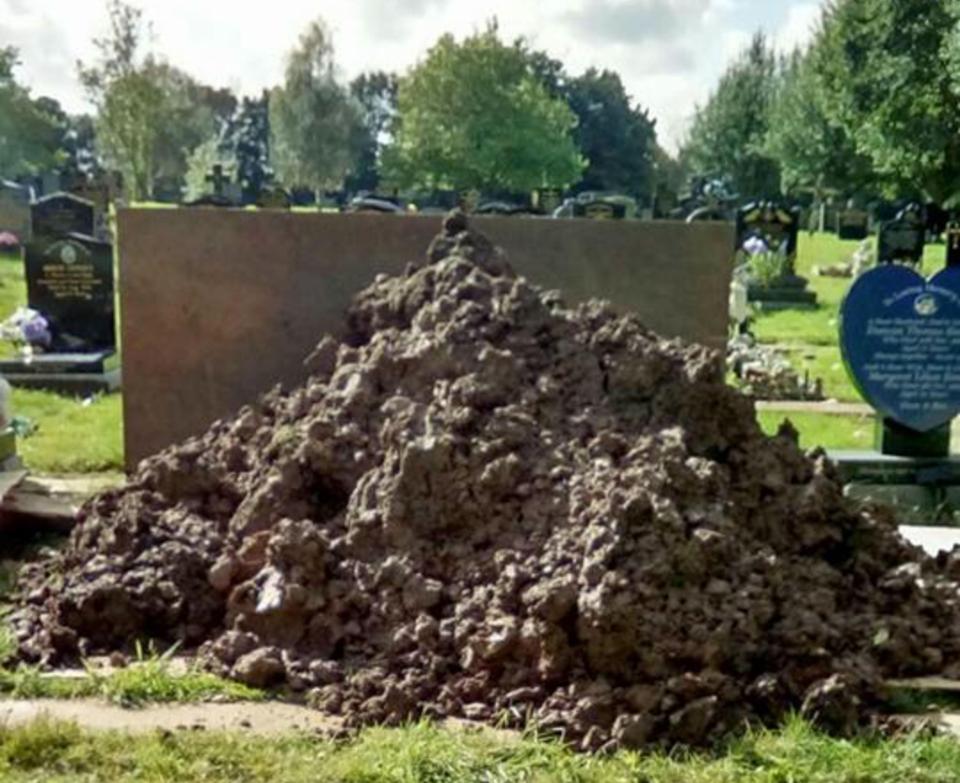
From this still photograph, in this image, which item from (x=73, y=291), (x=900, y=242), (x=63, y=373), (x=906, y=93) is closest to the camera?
(x=63, y=373)

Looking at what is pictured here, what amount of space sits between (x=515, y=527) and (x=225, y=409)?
2.48 m

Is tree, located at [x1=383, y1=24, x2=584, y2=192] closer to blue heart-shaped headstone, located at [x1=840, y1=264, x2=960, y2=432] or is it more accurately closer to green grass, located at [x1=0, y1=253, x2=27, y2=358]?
green grass, located at [x1=0, y1=253, x2=27, y2=358]

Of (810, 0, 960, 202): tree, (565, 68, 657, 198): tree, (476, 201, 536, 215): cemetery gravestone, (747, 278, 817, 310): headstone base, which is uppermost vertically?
(565, 68, 657, 198): tree

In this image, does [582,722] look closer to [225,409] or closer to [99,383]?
[225,409]

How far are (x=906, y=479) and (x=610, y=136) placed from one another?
205 feet

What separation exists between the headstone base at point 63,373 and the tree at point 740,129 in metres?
44.7

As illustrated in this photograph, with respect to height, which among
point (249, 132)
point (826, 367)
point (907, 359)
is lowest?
point (826, 367)

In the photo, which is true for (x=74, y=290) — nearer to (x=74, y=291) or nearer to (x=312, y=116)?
(x=74, y=291)

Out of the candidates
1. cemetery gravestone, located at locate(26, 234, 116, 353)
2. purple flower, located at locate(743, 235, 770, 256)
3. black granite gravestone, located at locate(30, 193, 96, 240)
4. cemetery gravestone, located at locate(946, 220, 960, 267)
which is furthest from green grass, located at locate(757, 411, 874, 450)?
purple flower, located at locate(743, 235, 770, 256)

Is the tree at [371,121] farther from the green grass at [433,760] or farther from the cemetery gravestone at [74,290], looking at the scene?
the green grass at [433,760]

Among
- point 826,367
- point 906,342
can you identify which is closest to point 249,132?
point 826,367

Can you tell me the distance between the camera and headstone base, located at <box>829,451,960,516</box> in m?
6.19

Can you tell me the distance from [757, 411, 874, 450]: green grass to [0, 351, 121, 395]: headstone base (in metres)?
5.58

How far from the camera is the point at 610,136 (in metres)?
66.5
